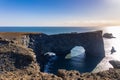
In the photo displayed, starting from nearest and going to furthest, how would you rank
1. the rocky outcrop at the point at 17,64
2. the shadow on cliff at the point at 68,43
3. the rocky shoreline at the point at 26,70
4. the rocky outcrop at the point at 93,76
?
the rocky outcrop at the point at 93,76 < the rocky shoreline at the point at 26,70 < the rocky outcrop at the point at 17,64 < the shadow on cliff at the point at 68,43

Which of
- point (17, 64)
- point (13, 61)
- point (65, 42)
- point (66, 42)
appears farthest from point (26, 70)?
point (66, 42)

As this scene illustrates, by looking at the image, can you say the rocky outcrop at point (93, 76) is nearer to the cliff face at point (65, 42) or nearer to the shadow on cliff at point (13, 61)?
the shadow on cliff at point (13, 61)

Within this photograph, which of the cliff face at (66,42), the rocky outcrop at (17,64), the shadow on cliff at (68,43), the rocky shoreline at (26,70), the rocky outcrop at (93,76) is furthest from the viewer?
the cliff face at (66,42)

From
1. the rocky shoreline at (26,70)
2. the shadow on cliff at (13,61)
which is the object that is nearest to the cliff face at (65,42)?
the rocky shoreline at (26,70)

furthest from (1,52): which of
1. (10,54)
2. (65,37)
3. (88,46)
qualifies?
(88,46)

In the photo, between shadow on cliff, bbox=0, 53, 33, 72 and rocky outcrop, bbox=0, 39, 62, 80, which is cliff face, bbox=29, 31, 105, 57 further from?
shadow on cliff, bbox=0, 53, 33, 72

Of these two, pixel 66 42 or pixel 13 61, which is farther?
pixel 66 42

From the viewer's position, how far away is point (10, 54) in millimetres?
39969

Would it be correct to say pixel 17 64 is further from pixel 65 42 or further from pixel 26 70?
pixel 65 42

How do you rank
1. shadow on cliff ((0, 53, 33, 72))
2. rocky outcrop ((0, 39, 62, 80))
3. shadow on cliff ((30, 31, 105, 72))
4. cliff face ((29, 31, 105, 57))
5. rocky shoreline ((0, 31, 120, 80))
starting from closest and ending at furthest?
rocky shoreline ((0, 31, 120, 80)) → rocky outcrop ((0, 39, 62, 80)) → shadow on cliff ((0, 53, 33, 72)) → shadow on cliff ((30, 31, 105, 72)) → cliff face ((29, 31, 105, 57))

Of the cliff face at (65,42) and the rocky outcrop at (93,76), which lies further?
the cliff face at (65,42)

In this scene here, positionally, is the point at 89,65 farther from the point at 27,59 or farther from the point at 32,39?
the point at 27,59

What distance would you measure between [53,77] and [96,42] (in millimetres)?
80776

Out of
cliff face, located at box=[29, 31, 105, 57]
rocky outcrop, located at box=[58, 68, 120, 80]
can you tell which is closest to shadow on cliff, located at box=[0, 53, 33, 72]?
rocky outcrop, located at box=[58, 68, 120, 80]
